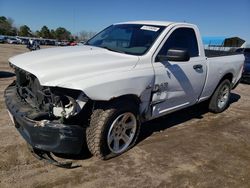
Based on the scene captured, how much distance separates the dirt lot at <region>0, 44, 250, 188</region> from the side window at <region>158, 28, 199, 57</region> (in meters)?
1.50

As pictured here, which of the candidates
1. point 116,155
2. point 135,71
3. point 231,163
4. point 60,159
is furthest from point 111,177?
point 231,163

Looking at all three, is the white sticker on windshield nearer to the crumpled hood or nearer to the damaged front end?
the crumpled hood

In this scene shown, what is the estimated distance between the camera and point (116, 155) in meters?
4.14

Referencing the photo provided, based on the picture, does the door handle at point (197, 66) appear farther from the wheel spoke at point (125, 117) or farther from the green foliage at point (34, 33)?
the green foliage at point (34, 33)

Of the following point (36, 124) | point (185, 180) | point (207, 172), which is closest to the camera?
point (36, 124)

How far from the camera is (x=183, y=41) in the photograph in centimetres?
517

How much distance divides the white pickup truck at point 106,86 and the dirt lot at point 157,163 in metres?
0.31

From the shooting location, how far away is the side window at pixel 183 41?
4.68 meters

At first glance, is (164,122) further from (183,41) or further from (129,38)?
(129,38)

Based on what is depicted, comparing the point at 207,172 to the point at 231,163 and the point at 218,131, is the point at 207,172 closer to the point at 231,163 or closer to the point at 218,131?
the point at 231,163

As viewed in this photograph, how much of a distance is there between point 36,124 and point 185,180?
78.1 inches

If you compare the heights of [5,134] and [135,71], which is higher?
[135,71]

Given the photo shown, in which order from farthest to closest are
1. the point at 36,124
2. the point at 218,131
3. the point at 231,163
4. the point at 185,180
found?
the point at 218,131 → the point at 231,163 → the point at 185,180 → the point at 36,124

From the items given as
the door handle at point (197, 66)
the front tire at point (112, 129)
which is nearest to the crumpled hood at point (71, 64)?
the front tire at point (112, 129)
